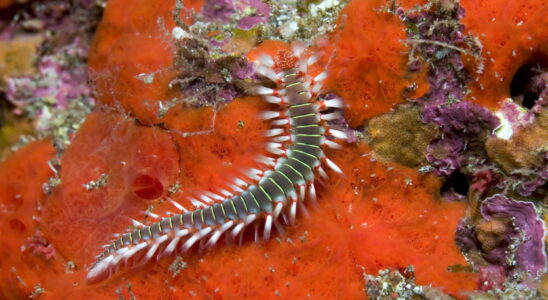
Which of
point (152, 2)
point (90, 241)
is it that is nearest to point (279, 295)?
point (90, 241)

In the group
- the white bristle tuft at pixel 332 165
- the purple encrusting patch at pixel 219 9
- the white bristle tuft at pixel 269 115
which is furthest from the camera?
the purple encrusting patch at pixel 219 9

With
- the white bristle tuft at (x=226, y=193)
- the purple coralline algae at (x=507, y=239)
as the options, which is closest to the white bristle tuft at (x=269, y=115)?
the white bristle tuft at (x=226, y=193)

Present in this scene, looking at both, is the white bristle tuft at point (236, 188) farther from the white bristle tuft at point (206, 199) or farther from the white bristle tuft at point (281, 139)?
the white bristle tuft at point (281, 139)

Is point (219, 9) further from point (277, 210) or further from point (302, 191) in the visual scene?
point (277, 210)

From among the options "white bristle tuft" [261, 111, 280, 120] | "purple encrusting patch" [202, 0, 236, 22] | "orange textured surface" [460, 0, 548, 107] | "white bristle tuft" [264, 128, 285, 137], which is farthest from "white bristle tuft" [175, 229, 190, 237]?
"orange textured surface" [460, 0, 548, 107]

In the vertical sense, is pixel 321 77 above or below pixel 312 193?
above

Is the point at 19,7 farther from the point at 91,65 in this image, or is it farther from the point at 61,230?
the point at 61,230

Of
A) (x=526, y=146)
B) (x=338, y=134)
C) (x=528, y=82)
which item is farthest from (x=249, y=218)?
(x=528, y=82)
